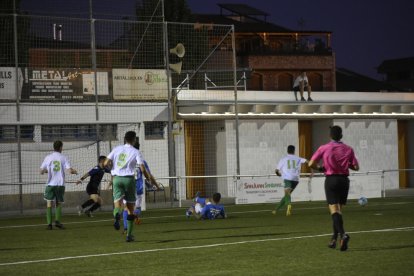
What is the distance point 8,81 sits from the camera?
31.9 meters

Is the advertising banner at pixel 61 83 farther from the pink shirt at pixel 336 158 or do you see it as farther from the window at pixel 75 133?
the pink shirt at pixel 336 158

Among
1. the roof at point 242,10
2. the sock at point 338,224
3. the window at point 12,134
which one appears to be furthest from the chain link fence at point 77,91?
the roof at point 242,10

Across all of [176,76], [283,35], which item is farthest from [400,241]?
[283,35]

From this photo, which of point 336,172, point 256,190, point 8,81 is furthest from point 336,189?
point 8,81

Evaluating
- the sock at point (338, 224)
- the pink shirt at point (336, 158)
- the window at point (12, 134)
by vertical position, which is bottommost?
the sock at point (338, 224)

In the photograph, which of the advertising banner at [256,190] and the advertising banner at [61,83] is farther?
the advertising banner at [61,83]

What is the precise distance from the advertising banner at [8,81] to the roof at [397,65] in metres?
76.8

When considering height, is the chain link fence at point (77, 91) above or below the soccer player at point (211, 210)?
above

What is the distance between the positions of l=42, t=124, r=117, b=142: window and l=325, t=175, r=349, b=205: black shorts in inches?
786

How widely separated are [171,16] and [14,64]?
30.3 metres

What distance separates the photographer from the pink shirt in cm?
1345

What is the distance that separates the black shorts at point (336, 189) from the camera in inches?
527

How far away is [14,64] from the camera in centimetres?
3212

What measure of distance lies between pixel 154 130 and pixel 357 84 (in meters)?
48.1
